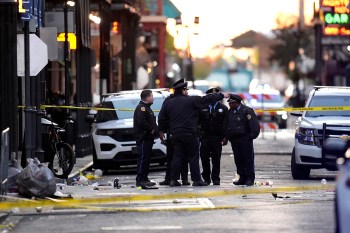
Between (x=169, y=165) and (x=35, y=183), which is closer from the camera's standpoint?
(x=35, y=183)

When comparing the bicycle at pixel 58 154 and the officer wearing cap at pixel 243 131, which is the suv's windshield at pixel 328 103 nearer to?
the officer wearing cap at pixel 243 131

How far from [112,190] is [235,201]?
3.72 m

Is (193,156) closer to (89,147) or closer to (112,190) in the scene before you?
(112,190)

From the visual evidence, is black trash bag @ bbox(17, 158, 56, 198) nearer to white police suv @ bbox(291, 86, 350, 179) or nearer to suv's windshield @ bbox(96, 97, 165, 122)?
A: white police suv @ bbox(291, 86, 350, 179)

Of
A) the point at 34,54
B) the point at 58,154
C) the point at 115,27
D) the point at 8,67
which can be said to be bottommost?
the point at 58,154

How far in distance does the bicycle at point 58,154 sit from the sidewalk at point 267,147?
238 millimetres

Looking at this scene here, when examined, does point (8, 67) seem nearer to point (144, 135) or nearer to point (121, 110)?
point (121, 110)

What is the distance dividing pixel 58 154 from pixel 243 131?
391cm

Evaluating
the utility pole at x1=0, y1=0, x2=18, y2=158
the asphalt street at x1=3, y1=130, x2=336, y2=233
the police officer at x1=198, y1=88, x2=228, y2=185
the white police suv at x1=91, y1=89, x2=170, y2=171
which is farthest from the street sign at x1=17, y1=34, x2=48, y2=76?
the white police suv at x1=91, y1=89, x2=170, y2=171

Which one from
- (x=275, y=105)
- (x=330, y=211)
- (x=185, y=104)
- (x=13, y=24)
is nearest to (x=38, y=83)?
(x=13, y=24)

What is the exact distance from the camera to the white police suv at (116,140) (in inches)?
1096

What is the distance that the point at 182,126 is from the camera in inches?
893

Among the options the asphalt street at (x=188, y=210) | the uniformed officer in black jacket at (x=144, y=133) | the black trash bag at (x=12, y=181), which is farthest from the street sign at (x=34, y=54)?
the black trash bag at (x=12, y=181)

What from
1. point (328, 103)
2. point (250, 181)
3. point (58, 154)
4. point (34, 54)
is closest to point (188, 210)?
point (250, 181)
